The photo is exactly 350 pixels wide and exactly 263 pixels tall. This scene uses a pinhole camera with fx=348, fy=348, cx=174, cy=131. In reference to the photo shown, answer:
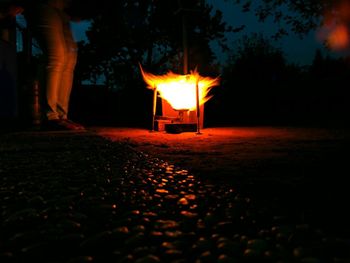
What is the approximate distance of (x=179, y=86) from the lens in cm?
434

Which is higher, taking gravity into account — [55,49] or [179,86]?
[55,49]

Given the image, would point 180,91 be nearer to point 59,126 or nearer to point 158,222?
point 59,126

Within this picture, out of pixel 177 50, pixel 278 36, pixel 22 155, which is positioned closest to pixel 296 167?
pixel 22 155

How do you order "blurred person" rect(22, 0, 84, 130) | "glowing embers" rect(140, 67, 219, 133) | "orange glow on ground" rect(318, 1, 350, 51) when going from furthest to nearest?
"orange glow on ground" rect(318, 1, 350, 51), "glowing embers" rect(140, 67, 219, 133), "blurred person" rect(22, 0, 84, 130)

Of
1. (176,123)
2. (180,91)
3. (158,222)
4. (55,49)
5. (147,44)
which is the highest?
(147,44)

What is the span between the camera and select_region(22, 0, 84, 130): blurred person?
3.81m

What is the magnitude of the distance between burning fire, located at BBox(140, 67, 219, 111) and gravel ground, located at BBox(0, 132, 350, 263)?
298 cm

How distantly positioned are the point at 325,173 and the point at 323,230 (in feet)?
2.34

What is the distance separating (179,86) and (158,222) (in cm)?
357

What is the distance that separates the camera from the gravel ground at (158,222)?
686mm

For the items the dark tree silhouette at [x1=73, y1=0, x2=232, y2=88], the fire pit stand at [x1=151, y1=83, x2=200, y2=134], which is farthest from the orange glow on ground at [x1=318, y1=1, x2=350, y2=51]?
the fire pit stand at [x1=151, y1=83, x2=200, y2=134]

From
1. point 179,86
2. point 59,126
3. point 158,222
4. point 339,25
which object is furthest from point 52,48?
point 339,25

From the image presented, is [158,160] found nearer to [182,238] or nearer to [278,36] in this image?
[182,238]

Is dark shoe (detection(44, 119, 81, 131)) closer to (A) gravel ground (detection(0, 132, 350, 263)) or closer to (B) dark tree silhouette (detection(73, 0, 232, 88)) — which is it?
(A) gravel ground (detection(0, 132, 350, 263))
